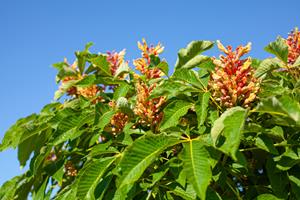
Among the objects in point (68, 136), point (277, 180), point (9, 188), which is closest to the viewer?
point (277, 180)

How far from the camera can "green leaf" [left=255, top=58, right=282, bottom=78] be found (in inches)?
93.4

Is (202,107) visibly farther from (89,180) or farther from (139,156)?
(89,180)

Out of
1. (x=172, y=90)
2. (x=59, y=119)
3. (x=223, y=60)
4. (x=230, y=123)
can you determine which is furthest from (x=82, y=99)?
(x=230, y=123)

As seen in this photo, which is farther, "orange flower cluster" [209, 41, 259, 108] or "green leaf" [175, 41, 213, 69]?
"green leaf" [175, 41, 213, 69]

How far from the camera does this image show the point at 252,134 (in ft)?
6.82

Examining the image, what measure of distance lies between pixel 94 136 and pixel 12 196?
3.13ft

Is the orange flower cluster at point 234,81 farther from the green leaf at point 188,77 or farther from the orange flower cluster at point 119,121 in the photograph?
the orange flower cluster at point 119,121

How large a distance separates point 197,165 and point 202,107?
386 mm

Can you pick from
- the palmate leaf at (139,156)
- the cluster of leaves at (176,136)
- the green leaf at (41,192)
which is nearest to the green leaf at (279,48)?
the cluster of leaves at (176,136)

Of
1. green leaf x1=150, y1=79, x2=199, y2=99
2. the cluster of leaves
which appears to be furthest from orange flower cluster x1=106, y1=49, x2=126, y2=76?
green leaf x1=150, y1=79, x2=199, y2=99

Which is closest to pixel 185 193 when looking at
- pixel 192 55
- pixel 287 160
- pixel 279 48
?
pixel 287 160

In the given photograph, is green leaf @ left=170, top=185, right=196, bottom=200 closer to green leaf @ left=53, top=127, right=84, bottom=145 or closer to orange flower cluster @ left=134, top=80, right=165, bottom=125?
orange flower cluster @ left=134, top=80, right=165, bottom=125

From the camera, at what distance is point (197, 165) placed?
1.75 m

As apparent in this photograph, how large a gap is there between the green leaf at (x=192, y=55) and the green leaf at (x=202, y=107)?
29 cm
